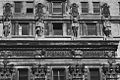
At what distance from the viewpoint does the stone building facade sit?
31.7m

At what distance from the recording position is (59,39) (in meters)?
32.6

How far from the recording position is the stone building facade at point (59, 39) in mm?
31656

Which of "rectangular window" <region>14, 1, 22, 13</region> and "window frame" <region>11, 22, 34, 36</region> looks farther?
"rectangular window" <region>14, 1, 22, 13</region>

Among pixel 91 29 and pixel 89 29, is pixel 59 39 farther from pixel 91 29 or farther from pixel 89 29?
pixel 91 29

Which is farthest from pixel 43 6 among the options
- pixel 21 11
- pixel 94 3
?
pixel 94 3

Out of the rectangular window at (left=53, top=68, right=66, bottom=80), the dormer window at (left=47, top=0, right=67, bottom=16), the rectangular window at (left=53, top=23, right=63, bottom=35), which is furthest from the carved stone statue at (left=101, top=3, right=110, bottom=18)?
the rectangular window at (left=53, top=68, right=66, bottom=80)

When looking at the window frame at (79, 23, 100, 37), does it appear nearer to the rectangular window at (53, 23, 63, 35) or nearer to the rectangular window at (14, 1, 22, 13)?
the rectangular window at (53, 23, 63, 35)

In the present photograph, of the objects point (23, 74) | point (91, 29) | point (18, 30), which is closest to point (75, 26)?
point (91, 29)

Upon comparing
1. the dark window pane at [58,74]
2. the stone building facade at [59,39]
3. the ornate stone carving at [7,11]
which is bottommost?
the dark window pane at [58,74]

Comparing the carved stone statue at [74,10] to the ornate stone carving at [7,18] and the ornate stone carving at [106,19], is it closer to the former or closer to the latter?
the ornate stone carving at [106,19]

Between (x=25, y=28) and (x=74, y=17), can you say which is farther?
(x=74, y=17)

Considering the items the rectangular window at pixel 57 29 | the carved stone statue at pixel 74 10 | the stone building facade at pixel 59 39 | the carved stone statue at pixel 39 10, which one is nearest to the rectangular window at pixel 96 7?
the stone building facade at pixel 59 39

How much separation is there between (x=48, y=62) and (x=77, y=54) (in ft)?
9.71

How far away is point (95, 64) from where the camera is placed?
3195cm
